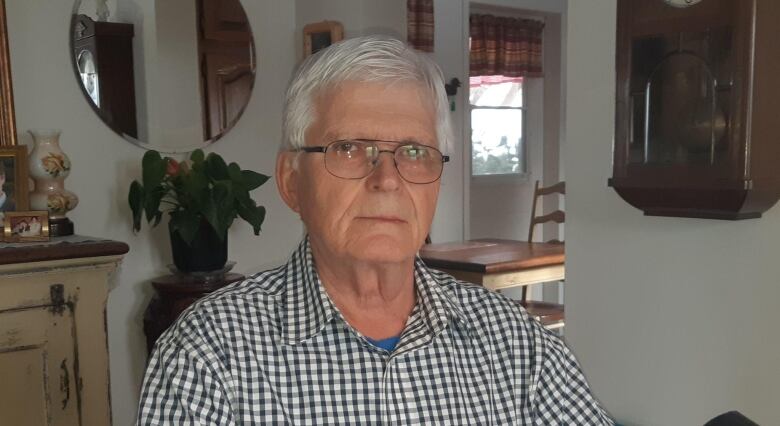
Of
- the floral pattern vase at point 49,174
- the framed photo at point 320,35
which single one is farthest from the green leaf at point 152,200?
the framed photo at point 320,35

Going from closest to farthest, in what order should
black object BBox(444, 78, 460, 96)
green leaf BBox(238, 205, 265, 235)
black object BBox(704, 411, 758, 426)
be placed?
black object BBox(704, 411, 758, 426)
green leaf BBox(238, 205, 265, 235)
black object BBox(444, 78, 460, 96)

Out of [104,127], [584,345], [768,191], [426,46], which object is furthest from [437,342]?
[426,46]

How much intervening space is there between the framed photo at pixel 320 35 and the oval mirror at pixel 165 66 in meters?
0.22

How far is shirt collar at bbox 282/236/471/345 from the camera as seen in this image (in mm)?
908

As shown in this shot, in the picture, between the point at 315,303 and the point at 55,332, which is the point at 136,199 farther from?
the point at 315,303

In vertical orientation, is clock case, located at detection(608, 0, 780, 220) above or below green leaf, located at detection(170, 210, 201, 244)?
above

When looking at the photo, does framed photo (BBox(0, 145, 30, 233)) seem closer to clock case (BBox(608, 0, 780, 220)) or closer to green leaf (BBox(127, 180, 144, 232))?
green leaf (BBox(127, 180, 144, 232))

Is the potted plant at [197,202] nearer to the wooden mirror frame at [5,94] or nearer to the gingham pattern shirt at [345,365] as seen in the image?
the wooden mirror frame at [5,94]

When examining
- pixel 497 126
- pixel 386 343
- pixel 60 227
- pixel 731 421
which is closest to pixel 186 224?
pixel 60 227

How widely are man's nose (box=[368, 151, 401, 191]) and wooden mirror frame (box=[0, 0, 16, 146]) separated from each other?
4.86 feet

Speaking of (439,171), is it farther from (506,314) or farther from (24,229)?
(24,229)

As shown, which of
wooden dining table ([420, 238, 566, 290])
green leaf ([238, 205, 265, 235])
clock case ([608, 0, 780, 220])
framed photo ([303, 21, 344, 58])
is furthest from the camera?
wooden dining table ([420, 238, 566, 290])

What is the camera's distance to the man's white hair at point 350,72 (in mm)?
928

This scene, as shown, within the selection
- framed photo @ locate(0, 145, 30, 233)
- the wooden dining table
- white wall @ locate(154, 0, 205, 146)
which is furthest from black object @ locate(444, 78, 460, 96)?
framed photo @ locate(0, 145, 30, 233)
